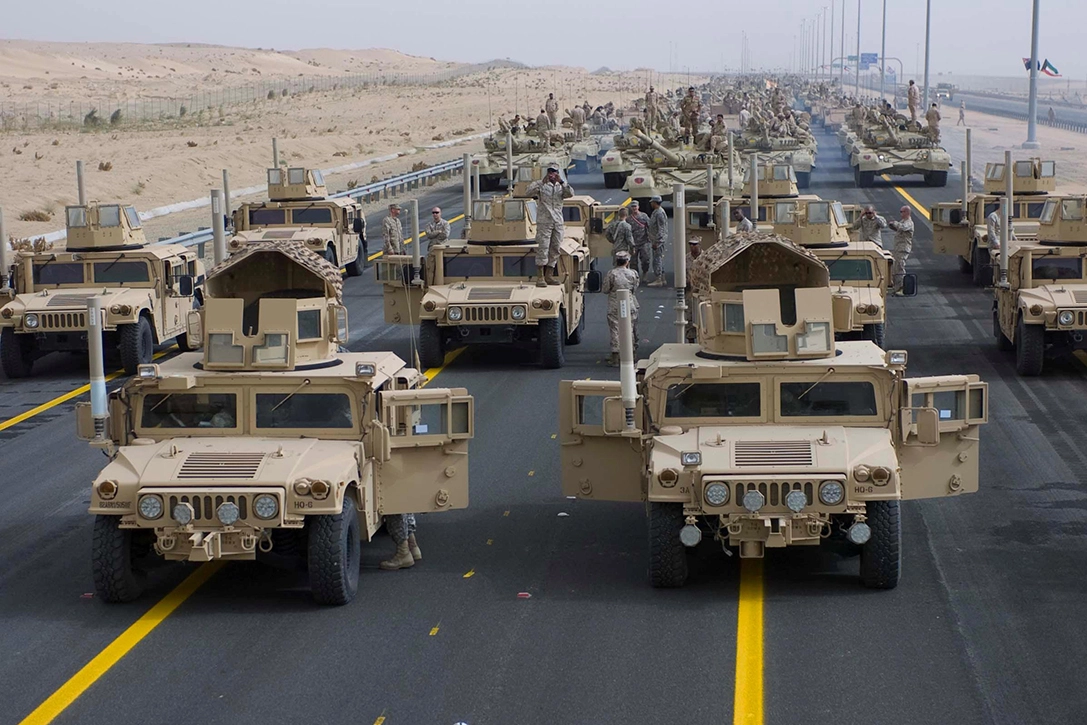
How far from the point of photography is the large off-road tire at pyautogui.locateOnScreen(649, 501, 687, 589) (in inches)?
427

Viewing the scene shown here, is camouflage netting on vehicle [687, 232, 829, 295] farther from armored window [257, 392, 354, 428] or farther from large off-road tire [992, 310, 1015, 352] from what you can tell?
large off-road tire [992, 310, 1015, 352]

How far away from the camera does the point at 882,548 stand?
1083cm

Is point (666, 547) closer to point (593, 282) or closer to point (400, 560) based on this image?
point (400, 560)

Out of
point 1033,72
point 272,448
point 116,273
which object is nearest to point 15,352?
point 116,273

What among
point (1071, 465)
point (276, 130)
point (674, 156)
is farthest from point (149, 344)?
point (276, 130)

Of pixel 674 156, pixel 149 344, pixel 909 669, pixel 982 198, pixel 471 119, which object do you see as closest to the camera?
pixel 909 669

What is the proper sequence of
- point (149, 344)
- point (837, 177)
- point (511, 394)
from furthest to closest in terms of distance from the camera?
1. point (837, 177)
2. point (149, 344)
3. point (511, 394)

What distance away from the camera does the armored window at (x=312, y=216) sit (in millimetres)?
30281

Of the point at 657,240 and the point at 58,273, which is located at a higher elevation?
the point at 58,273

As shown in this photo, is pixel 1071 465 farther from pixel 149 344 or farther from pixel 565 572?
pixel 149 344

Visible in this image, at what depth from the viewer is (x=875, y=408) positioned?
1145 centimetres

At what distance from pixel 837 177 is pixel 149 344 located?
3484 cm

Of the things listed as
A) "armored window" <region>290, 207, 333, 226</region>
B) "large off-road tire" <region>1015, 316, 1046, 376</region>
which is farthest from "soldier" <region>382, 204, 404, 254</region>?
"large off-road tire" <region>1015, 316, 1046, 376</region>

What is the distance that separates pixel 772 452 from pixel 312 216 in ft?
67.2
